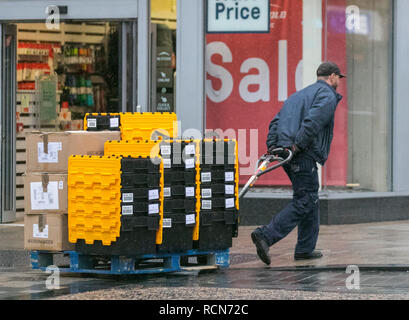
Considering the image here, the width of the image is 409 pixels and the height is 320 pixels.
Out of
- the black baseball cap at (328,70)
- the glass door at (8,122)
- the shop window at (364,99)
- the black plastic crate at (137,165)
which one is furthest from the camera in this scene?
the glass door at (8,122)

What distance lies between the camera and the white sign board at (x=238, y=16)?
13.3m

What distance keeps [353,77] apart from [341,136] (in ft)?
2.93

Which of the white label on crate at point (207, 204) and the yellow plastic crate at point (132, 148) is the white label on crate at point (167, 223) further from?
the yellow plastic crate at point (132, 148)

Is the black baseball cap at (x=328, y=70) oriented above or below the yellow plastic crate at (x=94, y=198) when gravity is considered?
above

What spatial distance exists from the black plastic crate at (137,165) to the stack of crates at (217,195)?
0.71 m

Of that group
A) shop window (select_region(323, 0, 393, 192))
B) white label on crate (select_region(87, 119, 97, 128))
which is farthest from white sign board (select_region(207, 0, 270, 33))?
white label on crate (select_region(87, 119, 97, 128))

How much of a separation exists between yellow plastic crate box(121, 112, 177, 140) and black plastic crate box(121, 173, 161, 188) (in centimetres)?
134

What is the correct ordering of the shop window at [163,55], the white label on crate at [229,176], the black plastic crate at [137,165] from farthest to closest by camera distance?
1. the shop window at [163,55]
2. the white label on crate at [229,176]
3. the black plastic crate at [137,165]

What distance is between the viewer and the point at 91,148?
29.9 feet

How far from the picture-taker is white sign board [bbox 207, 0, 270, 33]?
43.7ft

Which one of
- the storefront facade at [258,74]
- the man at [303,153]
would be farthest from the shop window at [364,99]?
the man at [303,153]

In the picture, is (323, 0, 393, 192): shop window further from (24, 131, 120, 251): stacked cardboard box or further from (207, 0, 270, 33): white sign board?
(24, 131, 120, 251): stacked cardboard box

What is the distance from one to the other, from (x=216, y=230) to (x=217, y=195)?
Answer: 342 millimetres
